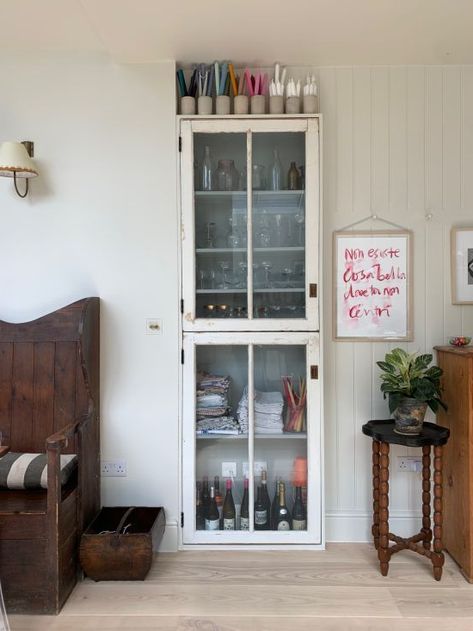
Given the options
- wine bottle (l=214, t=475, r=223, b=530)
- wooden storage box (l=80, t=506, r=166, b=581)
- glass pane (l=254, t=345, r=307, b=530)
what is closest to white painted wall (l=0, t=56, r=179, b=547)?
wine bottle (l=214, t=475, r=223, b=530)

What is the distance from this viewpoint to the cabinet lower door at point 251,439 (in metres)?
2.48

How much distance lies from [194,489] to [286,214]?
1533 mm

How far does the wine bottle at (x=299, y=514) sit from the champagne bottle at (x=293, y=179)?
5.23 feet

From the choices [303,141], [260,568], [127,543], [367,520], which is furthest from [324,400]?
[303,141]

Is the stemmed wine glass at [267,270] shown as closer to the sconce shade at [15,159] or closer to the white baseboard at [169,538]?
the sconce shade at [15,159]

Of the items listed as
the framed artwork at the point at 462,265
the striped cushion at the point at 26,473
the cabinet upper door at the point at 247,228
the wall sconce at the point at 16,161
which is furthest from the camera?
the framed artwork at the point at 462,265

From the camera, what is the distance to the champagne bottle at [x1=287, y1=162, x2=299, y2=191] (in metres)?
2.52

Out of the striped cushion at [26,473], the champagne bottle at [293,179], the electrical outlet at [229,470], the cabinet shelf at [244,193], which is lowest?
the electrical outlet at [229,470]

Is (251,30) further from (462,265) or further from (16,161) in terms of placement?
(462,265)

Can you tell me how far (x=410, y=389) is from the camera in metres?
2.26

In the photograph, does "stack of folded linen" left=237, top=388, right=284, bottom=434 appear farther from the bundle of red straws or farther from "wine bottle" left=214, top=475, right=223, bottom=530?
"wine bottle" left=214, top=475, right=223, bottom=530

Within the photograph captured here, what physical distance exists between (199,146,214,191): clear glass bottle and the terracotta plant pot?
1.46m

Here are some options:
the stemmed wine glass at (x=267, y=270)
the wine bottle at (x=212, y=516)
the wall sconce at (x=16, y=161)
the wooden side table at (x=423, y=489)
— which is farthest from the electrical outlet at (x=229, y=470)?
the wall sconce at (x=16, y=161)

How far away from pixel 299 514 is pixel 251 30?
2.42 m
